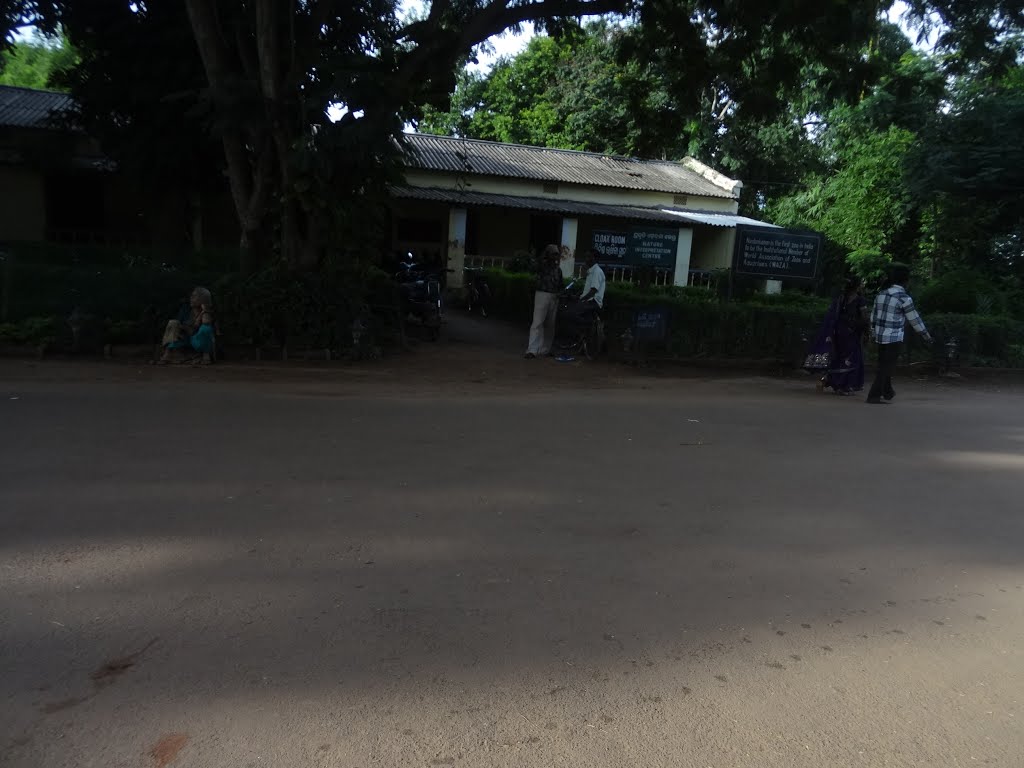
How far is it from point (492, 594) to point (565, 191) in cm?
2240

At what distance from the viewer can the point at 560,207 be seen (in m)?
23.1

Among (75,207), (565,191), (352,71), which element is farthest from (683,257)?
(352,71)

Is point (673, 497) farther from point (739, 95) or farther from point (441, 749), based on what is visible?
point (739, 95)

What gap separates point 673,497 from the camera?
548 centimetres

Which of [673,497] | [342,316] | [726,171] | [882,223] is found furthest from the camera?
[726,171]

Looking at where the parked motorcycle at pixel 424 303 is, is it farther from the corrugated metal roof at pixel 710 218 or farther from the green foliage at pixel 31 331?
the corrugated metal roof at pixel 710 218

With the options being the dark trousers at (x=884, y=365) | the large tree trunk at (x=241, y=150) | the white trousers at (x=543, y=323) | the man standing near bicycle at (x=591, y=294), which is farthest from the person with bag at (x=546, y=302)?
the dark trousers at (x=884, y=365)

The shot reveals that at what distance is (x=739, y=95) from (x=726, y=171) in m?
23.1

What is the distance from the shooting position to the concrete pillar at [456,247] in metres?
21.6

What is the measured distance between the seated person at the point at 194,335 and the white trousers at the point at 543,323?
4.45m

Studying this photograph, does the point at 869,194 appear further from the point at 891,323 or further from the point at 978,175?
the point at 891,323

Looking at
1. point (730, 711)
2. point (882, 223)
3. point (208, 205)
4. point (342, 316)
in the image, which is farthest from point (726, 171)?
point (730, 711)

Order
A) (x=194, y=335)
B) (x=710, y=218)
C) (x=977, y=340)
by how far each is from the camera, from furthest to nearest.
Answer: (x=710, y=218), (x=977, y=340), (x=194, y=335)

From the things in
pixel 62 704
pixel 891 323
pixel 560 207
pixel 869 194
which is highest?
pixel 869 194
